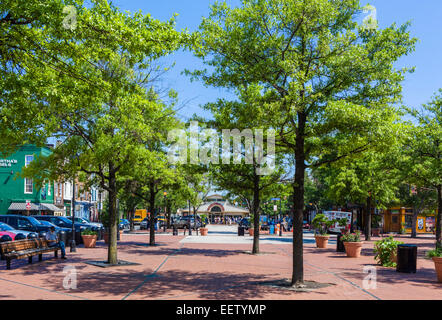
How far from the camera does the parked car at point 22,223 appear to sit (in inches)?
929

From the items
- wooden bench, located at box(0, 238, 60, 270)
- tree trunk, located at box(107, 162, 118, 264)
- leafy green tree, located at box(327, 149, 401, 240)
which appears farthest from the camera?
leafy green tree, located at box(327, 149, 401, 240)

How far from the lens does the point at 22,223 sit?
24.0m

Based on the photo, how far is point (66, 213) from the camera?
4981 centimetres

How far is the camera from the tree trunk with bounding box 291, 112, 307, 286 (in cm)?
1077

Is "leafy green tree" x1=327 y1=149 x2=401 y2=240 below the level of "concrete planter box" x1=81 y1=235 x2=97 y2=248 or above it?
above

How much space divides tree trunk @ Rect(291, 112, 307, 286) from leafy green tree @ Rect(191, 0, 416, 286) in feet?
0.08

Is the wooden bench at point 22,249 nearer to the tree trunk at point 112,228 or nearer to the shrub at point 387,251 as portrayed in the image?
the tree trunk at point 112,228

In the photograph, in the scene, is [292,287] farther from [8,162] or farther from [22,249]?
[8,162]

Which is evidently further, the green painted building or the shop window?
the shop window

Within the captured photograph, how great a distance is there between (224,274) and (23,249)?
7076 millimetres

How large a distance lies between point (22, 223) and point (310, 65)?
64.4ft

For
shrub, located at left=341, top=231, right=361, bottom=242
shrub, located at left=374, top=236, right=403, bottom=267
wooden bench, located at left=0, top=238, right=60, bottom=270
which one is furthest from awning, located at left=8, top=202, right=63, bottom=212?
shrub, located at left=374, top=236, right=403, bottom=267

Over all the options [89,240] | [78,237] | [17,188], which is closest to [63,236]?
[89,240]

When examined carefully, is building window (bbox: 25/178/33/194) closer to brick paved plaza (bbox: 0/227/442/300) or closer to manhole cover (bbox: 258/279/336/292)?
brick paved plaza (bbox: 0/227/442/300)
